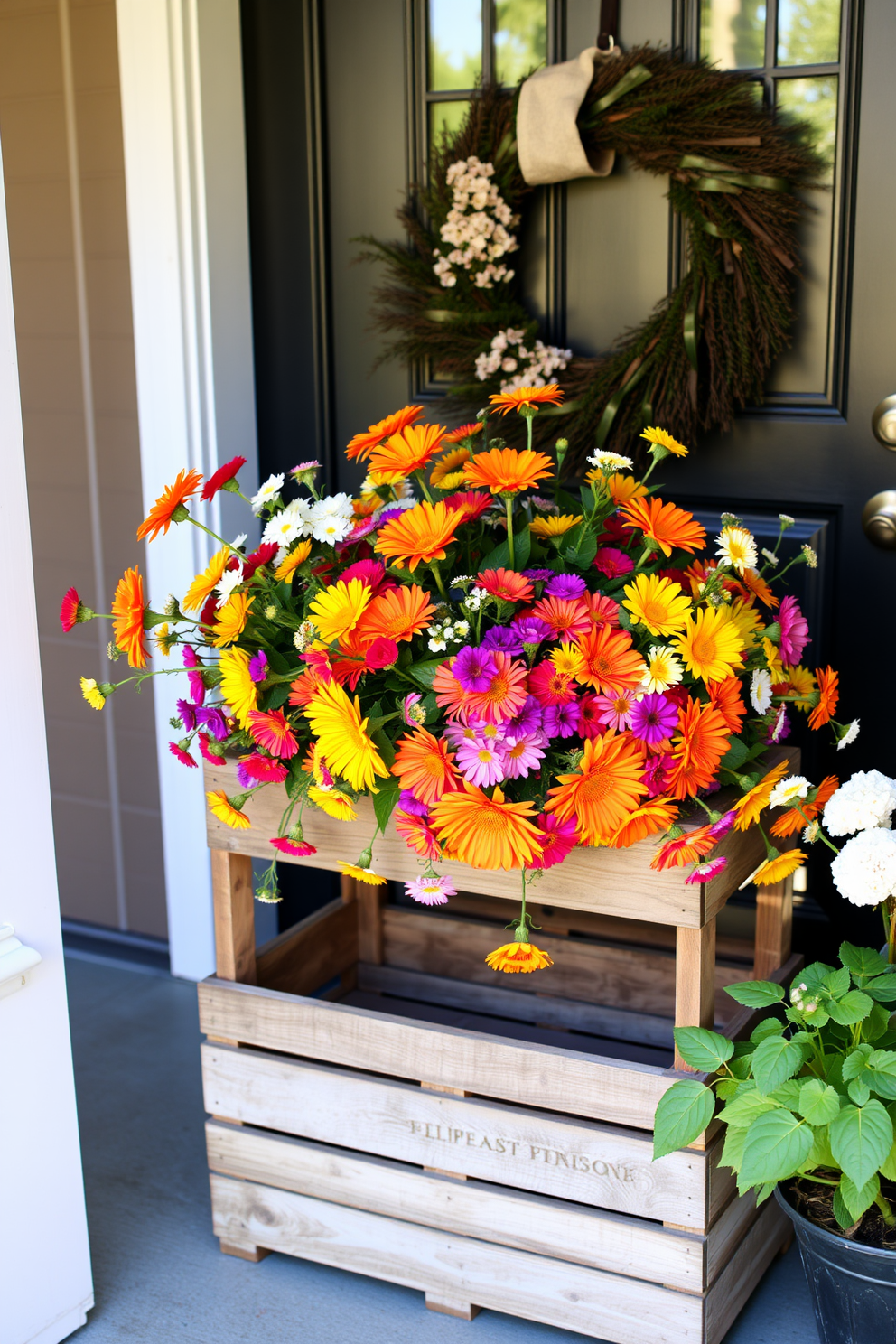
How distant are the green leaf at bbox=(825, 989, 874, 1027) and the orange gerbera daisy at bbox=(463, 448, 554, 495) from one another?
0.59 m

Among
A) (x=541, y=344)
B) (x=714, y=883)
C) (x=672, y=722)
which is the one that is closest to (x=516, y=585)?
(x=672, y=722)

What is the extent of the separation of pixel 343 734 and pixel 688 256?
952mm

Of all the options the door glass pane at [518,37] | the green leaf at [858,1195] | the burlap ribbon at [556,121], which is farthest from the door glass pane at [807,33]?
the green leaf at [858,1195]

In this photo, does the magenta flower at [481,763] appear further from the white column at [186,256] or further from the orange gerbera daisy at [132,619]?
the white column at [186,256]

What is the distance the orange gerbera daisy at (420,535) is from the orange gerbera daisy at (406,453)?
55 mm

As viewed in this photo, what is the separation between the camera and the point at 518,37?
5.89 ft

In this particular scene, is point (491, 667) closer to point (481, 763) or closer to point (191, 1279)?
point (481, 763)

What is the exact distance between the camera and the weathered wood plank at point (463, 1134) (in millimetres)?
1308

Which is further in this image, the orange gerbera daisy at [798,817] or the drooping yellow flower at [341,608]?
the orange gerbera daisy at [798,817]

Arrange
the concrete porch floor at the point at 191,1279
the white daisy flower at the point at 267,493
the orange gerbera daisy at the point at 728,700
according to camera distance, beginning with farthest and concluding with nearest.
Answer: the concrete porch floor at the point at 191,1279 → the white daisy flower at the point at 267,493 → the orange gerbera daisy at the point at 728,700

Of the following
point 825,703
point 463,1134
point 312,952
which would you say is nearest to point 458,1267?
point 463,1134

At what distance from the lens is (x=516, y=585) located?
1.16 m

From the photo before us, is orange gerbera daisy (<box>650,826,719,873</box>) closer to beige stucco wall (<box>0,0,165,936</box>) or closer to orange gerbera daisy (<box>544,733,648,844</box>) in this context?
orange gerbera daisy (<box>544,733,648,844</box>)

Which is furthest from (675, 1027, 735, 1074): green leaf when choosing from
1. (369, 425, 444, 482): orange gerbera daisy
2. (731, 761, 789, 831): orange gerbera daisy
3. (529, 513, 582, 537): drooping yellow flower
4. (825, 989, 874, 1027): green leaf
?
(369, 425, 444, 482): orange gerbera daisy
